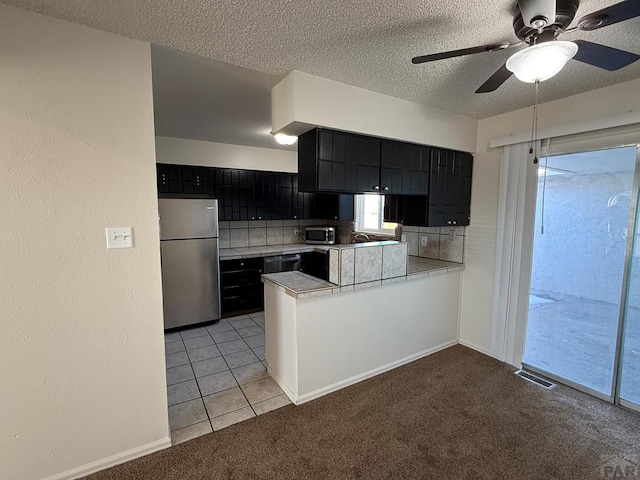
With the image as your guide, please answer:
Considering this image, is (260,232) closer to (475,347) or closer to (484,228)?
(484,228)

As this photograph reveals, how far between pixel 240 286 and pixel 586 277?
12.5 ft

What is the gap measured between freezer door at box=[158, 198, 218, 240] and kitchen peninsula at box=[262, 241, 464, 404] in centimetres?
150

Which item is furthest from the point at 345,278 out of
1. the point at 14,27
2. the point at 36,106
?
the point at 14,27

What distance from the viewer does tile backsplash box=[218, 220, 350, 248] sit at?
4.65m

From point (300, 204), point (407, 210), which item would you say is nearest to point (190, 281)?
point (300, 204)

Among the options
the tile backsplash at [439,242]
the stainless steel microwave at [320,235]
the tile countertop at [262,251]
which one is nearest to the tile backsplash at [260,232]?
the tile countertop at [262,251]

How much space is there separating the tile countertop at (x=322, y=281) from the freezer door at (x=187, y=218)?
146 cm

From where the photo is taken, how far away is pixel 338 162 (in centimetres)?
235

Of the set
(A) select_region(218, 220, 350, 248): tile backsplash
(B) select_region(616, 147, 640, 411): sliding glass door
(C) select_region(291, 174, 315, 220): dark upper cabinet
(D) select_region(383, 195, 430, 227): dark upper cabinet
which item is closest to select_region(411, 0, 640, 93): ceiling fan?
(B) select_region(616, 147, 640, 411): sliding glass door

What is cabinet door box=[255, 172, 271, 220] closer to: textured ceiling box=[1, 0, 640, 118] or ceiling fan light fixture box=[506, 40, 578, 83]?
textured ceiling box=[1, 0, 640, 118]

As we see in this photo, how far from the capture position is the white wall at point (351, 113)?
209cm

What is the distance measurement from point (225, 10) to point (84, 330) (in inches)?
70.7

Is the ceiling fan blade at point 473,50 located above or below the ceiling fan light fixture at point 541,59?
above

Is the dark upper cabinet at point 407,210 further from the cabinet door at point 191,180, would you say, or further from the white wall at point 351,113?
the cabinet door at point 191,180
